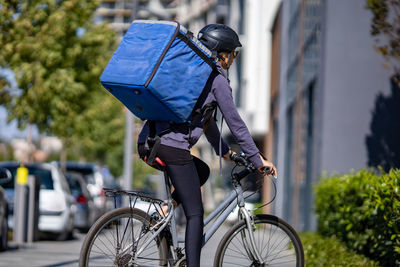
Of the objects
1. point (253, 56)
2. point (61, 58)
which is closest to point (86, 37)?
point (61, 58)

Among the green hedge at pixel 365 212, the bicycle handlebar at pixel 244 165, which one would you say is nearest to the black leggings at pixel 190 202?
the bicycle handlebar at pixel 244 165

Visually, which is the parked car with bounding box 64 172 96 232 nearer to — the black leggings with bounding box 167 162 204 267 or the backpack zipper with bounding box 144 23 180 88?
the black leggings with bounding box 167 162 204 267

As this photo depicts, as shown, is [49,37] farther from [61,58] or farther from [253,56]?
[253,56]

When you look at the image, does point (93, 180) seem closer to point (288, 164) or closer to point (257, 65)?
point (288, 164)

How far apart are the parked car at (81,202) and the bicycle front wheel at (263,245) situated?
1242cm

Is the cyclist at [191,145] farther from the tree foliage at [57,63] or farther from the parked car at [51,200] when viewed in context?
the tree foliage at [57,63]

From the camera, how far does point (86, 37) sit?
21.9 meters

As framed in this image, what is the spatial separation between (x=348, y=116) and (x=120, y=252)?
32.8 feet

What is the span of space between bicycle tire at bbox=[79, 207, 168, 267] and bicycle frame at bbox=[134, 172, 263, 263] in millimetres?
40

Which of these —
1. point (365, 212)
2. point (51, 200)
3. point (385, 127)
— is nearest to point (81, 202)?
point (51, 200)

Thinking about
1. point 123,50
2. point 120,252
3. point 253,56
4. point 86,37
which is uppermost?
point 123,50

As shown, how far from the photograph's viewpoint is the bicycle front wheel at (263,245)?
16.9 ft

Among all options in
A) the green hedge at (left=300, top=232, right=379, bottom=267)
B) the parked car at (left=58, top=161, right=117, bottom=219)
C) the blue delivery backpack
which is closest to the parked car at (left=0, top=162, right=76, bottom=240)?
the green hedge at (left=300, top=232, right=379, bottom=267)

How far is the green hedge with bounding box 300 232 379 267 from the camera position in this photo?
7421 millimetres
